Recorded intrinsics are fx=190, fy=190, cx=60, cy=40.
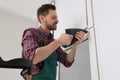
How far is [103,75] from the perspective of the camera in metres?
1.22

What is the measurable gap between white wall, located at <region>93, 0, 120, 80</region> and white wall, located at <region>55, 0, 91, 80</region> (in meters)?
0.21

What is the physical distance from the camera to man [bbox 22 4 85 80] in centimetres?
120

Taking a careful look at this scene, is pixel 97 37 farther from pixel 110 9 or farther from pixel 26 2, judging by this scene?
pixel 26 2

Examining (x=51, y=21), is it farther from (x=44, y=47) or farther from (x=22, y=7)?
(x=22, y=7)

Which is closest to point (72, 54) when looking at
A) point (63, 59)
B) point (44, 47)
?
point (63, 59)

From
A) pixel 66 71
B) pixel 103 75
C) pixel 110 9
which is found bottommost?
pixel 66 71

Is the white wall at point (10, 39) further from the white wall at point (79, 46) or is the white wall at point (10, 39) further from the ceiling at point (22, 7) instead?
the white wall at point (79, 46)

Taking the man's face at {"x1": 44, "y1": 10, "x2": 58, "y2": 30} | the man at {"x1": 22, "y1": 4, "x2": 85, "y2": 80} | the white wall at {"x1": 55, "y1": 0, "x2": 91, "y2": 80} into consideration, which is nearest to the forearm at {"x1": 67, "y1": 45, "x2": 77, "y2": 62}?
the man at {"x1": 22, "y1": 4, "x2": 85, "y2": 80}

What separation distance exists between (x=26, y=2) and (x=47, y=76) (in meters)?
1.51

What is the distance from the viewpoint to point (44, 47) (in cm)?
120

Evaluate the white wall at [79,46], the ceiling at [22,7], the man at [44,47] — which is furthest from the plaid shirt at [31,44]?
the ceiling at [22,7]

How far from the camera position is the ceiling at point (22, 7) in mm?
2527

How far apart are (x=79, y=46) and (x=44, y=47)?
1.68 feet

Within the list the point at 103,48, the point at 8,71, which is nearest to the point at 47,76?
the point at 103,48
